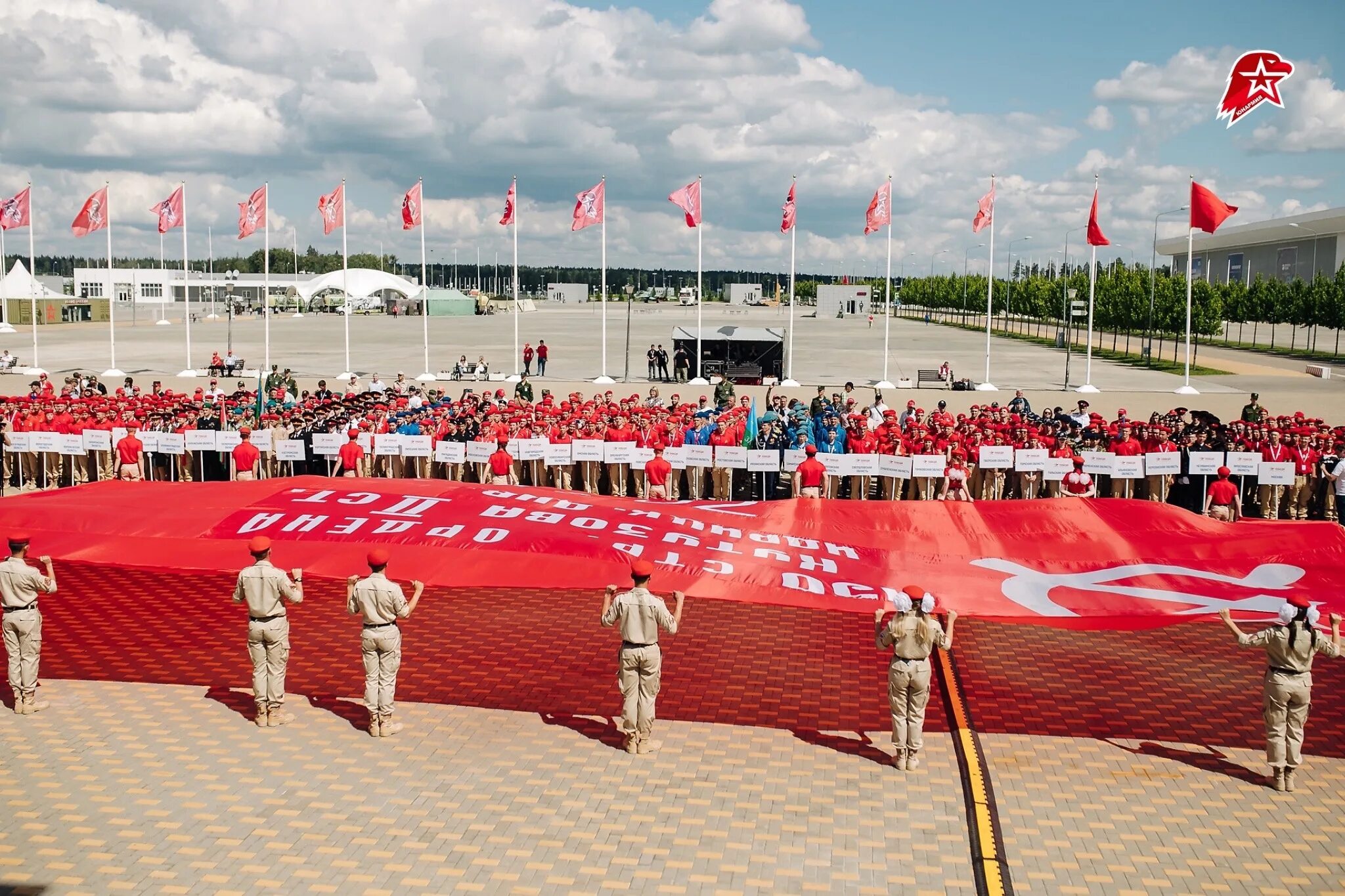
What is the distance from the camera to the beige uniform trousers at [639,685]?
952 cm

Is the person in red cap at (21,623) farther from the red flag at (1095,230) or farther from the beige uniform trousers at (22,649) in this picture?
the red flag at (1095,230)

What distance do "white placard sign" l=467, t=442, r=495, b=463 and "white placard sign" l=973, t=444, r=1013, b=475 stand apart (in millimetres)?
9173

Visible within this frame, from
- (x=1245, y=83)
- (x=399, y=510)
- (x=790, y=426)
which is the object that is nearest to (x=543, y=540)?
(x=399, y=510)

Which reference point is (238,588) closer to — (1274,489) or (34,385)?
(1274,489)

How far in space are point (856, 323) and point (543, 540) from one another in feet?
330

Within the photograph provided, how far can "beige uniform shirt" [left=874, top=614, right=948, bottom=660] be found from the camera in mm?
9227

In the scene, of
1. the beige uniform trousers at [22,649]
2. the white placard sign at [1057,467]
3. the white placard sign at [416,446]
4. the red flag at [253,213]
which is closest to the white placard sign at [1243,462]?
the white placard sign at [1057,467]

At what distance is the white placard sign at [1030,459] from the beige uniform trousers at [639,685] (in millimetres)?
12696

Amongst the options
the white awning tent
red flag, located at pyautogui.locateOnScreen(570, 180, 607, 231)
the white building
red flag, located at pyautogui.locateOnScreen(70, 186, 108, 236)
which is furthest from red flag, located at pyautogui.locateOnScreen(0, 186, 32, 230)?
the white building

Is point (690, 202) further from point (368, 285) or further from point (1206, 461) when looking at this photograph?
point (368, 285)

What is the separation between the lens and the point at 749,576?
1120cm

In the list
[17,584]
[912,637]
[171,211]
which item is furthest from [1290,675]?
[171,211]

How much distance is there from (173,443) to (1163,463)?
1863 cm

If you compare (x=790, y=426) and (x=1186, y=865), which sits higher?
(x=790, y=426)
